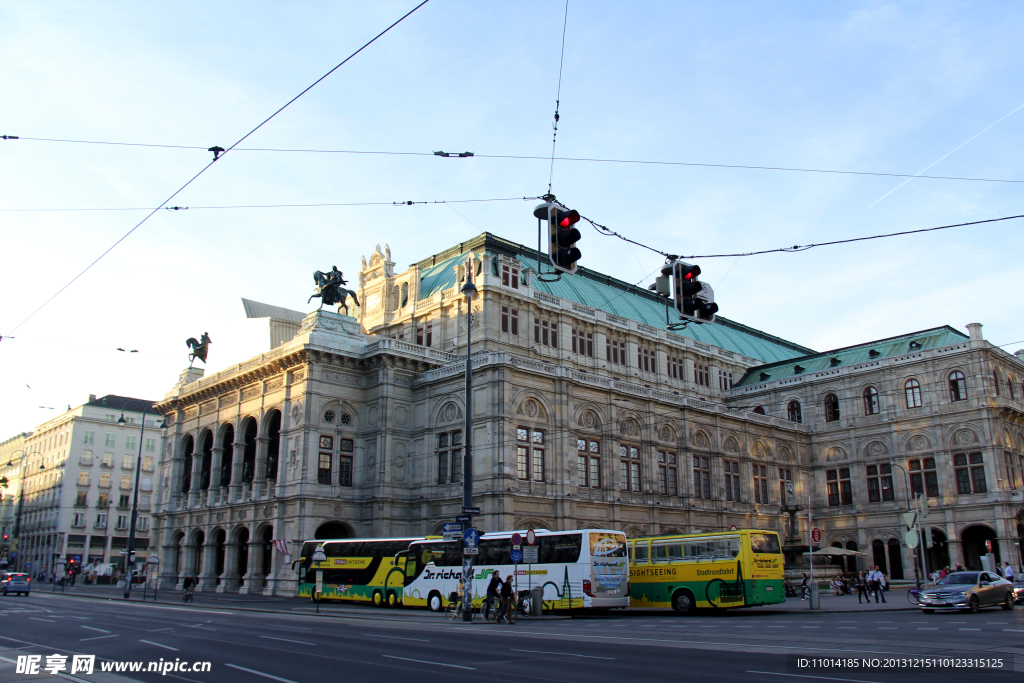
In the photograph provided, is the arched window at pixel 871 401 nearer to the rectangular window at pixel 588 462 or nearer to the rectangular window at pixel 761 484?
the rectangular window at pixel 761 484

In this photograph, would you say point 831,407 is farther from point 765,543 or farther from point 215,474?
point 215,474

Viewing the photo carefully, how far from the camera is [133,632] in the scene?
76.1 ft

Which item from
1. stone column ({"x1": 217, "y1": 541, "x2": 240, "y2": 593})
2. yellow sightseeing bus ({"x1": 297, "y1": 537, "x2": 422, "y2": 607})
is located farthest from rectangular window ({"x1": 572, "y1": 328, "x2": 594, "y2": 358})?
stone column ({"x1": 217, "y1": 541, "x2": 240, "y2": 593})

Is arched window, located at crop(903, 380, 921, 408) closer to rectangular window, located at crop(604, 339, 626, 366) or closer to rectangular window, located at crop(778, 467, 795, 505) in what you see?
rectangular window, located at crop(778, 467, 795, 505)

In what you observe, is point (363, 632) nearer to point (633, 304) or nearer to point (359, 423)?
point (359, 423)

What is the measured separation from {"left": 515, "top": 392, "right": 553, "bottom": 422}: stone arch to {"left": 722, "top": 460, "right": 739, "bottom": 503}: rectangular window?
62.7ft

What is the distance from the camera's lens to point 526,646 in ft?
63.4

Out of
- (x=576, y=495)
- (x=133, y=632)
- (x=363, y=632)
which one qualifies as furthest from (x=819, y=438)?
(x=133, y=632)

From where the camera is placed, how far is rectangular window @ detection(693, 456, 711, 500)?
203ft

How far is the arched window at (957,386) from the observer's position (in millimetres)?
62812

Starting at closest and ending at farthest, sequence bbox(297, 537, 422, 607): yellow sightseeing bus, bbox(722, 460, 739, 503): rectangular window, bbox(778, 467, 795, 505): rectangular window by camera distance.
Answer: bbox(297, 537, 422, 607): yellow sightseeing bus → bbox(722, 460, 739, 503): rectangular window → bbox(778, 467, 795, 505): rectangular window

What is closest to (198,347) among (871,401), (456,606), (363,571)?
(363,571)

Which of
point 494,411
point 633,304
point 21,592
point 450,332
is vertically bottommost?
point 21,592

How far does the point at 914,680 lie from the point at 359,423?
47024mm
